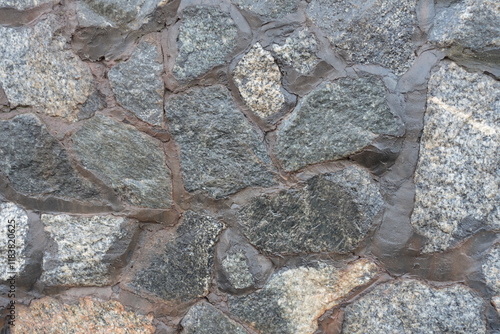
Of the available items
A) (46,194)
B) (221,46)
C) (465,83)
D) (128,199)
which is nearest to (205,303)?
(128,199)

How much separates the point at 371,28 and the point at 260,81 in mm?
251

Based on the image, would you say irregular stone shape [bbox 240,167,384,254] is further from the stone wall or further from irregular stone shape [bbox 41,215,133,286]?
irregular stone shape [bbox 41,215,133,286]

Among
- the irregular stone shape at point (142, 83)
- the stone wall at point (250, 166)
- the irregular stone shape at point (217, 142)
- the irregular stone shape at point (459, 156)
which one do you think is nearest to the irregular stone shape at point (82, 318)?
the stone wall at point (250, 166)

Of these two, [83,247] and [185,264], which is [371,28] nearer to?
[185,264]

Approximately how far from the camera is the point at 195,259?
1127mm

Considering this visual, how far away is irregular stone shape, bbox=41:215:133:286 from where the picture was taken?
45.5 inches

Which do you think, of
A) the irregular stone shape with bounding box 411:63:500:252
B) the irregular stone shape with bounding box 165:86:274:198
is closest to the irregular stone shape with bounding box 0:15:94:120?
the irregular stone shape with bounding box 165:86:274:198

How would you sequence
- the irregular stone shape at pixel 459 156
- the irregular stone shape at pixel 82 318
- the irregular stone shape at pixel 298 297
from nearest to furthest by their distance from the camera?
the irregular stone shape at pixel 459 156, the irregular stone shape at pixel 298 297, the irregular stone shape at pixel 82 318

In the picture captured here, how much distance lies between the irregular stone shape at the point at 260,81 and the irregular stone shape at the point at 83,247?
42 cm

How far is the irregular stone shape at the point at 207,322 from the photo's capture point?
3.67 feet

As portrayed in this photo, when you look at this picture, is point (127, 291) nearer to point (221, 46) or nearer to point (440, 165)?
point (221, 46)

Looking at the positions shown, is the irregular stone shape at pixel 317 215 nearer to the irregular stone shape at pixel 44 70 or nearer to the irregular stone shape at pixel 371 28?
the irregular stone shape at pixel 371 28

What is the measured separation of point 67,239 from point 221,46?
59 centimetres

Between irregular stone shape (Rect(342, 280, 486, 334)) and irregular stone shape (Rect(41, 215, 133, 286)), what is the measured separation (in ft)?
1.82
